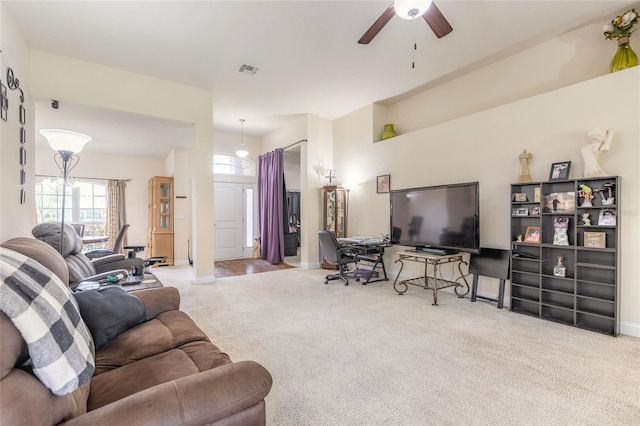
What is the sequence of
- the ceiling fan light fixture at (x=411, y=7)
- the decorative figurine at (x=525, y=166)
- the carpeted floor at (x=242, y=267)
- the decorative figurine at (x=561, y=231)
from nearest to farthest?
the ceiling fan light fixture at (x=411, y=7), the decorative figurine at (x=561, y=231), the decorative figurine at (x=525, y=166), the carpeted floor at (x=242, y=267)

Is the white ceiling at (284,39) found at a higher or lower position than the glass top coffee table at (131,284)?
higher

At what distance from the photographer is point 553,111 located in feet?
10.8

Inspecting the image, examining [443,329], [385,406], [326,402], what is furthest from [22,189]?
[443,329]

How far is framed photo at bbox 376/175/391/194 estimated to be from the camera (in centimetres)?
525

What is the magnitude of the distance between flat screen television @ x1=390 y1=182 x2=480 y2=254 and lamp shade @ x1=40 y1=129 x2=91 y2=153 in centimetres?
399

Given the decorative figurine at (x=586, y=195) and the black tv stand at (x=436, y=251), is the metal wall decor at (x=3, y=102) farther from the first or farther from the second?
the decorative figurine at (x=586, y=195)

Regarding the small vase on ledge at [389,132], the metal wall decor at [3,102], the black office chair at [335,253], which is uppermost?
the small vase on ledge at [389,132]

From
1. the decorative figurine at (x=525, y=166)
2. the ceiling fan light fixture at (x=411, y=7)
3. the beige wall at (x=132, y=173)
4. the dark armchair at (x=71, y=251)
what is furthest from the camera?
the beige wall at (x=132, y=173)

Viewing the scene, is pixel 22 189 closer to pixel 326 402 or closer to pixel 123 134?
pixel 123 134

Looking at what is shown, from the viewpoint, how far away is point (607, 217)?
281 cm

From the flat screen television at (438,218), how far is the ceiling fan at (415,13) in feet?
6.23

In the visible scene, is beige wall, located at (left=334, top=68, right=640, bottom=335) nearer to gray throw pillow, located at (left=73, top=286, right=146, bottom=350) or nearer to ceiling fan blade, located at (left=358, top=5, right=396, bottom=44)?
ceiling fan blade, located at (left=358, top=5, right=396, bottom=44)

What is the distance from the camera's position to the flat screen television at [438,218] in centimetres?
366

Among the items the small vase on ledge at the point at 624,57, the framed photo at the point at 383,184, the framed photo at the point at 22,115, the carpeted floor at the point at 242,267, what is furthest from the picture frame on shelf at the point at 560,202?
the framed photo at the point at 22,115
